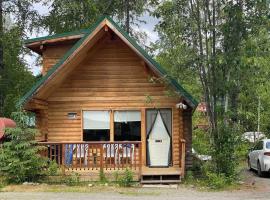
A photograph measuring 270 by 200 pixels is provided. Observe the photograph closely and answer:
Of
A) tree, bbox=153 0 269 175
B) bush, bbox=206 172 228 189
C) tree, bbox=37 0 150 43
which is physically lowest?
bush, bbox=206 172 228 189

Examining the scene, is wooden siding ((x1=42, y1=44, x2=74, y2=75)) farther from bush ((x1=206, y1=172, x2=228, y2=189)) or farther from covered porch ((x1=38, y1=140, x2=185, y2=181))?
bush ((x1=206, y1=172, x2=228, y2=189))

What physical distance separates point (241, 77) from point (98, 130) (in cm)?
578

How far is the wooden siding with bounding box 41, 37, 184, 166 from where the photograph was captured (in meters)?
19.9

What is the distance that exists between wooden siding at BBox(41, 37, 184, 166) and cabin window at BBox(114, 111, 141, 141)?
8.6 inches

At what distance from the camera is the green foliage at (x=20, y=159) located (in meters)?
17.1

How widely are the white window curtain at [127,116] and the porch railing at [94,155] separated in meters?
1.52

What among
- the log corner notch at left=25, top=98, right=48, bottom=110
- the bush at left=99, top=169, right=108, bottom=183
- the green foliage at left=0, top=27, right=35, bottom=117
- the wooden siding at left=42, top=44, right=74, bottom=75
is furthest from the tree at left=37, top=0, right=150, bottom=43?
the bush at left=99, top=169, right=108, bottom=183

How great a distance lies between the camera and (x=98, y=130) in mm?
20000

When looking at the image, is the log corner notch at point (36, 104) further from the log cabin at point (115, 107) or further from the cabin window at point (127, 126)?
the cabin window at point (127, 126)

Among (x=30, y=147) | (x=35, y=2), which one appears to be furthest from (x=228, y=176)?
(x=35, y=2)

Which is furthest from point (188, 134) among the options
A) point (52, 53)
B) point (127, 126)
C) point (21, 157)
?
point (21, 157)

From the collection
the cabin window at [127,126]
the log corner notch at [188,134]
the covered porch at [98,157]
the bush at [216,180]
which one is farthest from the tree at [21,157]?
the log corner notch at [188,134]

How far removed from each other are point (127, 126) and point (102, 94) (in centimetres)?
156

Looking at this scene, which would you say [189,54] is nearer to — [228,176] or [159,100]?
[159,100]
